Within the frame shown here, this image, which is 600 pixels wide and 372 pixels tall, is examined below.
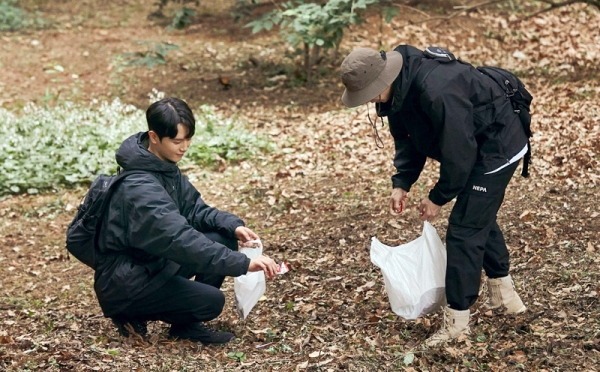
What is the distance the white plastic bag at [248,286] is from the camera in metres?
4.22

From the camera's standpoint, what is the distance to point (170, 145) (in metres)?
3.88

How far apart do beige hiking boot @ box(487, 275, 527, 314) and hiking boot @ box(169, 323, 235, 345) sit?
1.68 metres

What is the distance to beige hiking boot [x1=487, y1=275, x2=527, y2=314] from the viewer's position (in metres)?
4.29

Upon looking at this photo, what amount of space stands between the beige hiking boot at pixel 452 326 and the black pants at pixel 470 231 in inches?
2.8

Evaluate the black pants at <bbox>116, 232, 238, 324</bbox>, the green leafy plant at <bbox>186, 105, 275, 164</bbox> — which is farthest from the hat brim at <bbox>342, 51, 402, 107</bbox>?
the green leafy plant at <bbox>186, 105, 275, 164</bbox>

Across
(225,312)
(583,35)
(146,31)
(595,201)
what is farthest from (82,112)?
(583,35)

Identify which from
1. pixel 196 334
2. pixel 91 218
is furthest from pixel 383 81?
pixel 196 334

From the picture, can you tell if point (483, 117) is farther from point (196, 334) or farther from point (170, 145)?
point (196, 334)

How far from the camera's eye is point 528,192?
6.33 meters

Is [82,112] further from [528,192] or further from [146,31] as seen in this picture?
[528,192]

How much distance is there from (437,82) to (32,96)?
8.37m

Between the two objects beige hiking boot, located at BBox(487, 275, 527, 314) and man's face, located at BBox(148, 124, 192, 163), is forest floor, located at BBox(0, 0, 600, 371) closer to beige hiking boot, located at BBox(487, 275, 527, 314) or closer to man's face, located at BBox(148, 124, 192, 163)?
beige hiking boot, located at BBox(487, 275, 527, 314)

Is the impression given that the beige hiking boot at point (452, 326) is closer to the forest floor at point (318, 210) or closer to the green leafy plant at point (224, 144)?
the forest floor at point (318, 210)

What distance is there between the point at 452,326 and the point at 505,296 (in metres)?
0.49
